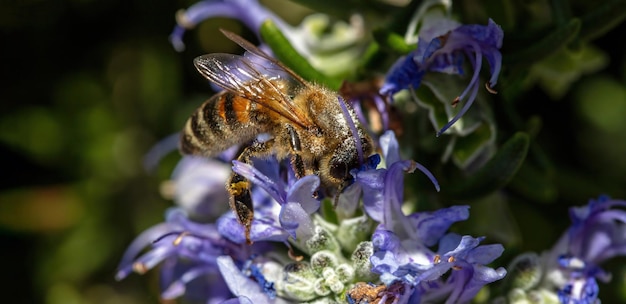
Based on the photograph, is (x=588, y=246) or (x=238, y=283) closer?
(x=238, y=283)

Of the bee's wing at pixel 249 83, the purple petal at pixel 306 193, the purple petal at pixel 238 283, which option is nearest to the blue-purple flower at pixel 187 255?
the purple petal at pixel 238 283

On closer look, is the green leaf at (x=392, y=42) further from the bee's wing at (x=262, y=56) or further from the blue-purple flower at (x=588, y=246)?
the blue-purple flower at (x=588, y=246)

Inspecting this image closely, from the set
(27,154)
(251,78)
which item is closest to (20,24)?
(27,154)

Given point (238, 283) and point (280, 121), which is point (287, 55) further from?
point (238, 283)

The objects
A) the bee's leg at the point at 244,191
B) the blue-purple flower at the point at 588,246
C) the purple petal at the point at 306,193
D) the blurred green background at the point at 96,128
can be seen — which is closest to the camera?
the purple petal at the point at 306,193

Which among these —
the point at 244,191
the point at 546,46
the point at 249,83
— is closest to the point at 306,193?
the point at 244,191
